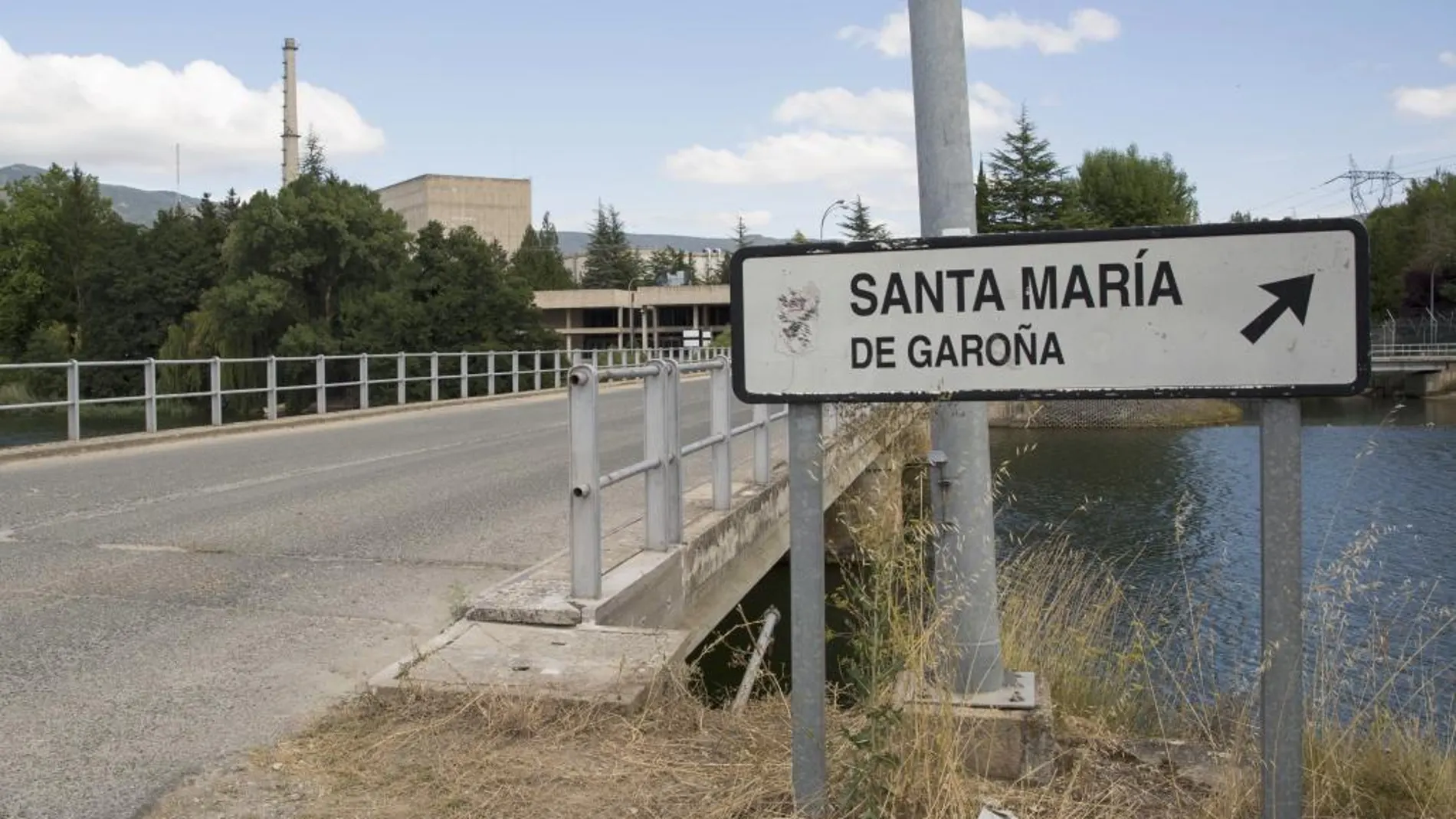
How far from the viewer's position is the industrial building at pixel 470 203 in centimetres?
13425

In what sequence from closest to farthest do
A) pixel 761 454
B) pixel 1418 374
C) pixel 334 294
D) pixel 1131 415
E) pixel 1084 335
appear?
pixel 1084 335 < pixel 761 454 < pixel 1131 415 < pixel 334 294 < pixel 1418 374

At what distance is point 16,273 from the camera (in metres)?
78.9

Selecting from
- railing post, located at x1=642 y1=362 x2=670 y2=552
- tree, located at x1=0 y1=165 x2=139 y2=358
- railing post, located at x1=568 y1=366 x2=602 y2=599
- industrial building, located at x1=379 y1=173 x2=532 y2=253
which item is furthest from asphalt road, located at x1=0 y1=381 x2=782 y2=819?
industrial building, located at x1=379 y1=173 x2=532 y2=253

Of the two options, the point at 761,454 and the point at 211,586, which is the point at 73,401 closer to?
the point at 761,454

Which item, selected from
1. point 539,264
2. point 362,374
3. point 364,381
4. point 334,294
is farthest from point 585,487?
point 539,264

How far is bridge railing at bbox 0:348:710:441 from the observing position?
21.5 meters

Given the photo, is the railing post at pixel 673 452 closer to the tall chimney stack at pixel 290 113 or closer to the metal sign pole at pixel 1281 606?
the metal sign pole at pixel 1281 606

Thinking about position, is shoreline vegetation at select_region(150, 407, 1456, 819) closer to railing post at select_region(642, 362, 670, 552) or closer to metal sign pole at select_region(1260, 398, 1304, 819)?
metal sign pole at select_region(1260, 398, 1304, 819)

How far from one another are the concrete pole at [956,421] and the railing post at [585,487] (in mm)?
2415

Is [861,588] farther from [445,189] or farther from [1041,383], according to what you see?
[445,189]

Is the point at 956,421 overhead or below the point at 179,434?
overhead

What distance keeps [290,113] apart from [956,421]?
88196 mm

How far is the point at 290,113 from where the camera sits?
84000mm

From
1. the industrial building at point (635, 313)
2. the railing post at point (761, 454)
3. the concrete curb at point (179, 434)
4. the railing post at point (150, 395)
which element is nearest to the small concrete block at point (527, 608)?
the concrete curb at point (179, 434)
